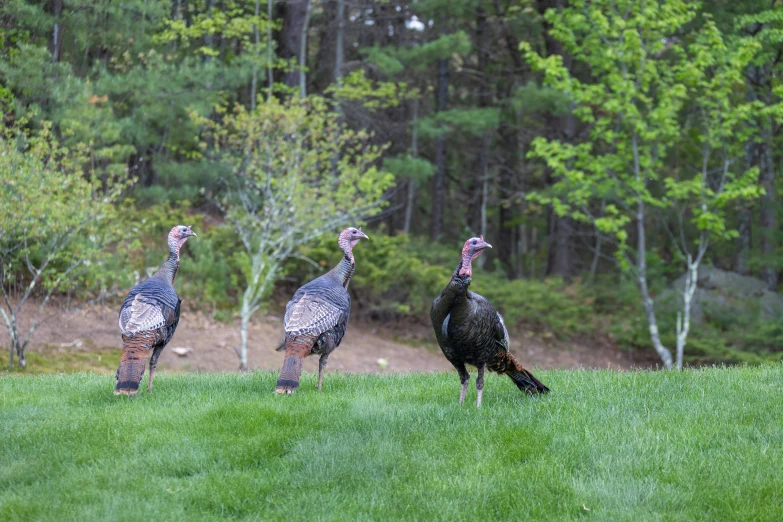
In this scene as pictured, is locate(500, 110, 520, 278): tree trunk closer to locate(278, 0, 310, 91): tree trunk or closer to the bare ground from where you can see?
the bare ground

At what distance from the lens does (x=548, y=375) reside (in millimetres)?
10250

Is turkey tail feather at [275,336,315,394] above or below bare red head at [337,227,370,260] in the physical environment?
below

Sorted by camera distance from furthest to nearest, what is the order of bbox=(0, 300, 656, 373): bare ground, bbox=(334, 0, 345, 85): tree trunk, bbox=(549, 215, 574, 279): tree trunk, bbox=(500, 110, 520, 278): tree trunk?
1. bbox=(500, 110, 520, 278): tree trunk
2. bbox=(549, 215, 574, 279): tree trunk
3. bbox=(334, 0, 345, 85): tree trunk
4. bbox=(0, 300, 656, 373): bare ground

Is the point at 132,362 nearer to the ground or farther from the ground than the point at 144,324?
nearer to the ground

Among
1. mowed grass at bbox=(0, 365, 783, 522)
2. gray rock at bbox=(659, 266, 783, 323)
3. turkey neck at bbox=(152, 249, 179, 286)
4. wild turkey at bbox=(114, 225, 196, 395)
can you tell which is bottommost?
gray rock at bbox=(659, 266, 783, 323)

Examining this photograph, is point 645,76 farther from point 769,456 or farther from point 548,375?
point 769,456

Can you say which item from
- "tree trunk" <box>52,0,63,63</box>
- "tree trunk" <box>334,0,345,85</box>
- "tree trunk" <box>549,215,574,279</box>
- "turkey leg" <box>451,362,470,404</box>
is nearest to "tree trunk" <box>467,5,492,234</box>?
"tree trunk" <box>549,215,574,279</box>

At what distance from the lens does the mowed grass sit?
5.84 m

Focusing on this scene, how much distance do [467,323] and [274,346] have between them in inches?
483

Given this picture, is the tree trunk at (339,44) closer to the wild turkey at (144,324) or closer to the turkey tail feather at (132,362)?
the wild turkey at (144,324)

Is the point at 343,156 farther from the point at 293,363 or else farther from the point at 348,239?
the point at 293,363

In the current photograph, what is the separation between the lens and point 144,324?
330 inches

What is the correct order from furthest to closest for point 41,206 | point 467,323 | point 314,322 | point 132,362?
1. point 41,206
2. point 314,322
3. point 132,362
4. point 467,323

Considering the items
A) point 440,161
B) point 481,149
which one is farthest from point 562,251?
point 481,149
